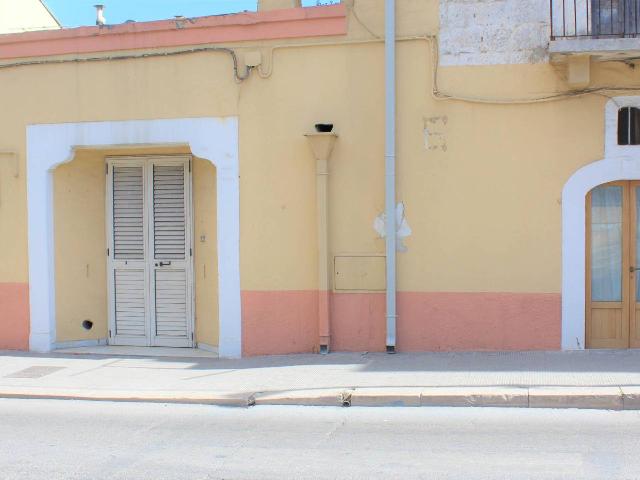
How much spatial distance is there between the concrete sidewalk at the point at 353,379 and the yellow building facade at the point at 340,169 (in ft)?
1.67

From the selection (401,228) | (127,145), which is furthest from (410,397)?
(127,145)

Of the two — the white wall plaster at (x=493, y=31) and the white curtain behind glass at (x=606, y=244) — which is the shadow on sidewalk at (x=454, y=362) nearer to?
the white curtain behind glass at (x=606, y=244)

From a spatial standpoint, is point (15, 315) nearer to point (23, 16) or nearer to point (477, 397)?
point (23, 16)

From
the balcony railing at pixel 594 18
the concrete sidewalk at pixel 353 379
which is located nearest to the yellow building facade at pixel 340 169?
the balcony railing at pixel 594 18

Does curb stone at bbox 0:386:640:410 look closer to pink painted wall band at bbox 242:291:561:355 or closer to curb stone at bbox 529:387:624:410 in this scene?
curb stone at bbox 529:387:624:410

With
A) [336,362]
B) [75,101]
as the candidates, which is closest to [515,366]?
[336,362]

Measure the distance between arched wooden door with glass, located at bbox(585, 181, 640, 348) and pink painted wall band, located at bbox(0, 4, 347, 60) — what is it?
152 inches

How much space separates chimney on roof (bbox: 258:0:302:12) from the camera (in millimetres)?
10086

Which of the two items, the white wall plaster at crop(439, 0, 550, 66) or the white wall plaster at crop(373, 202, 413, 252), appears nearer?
the white wall plaster at crop(439, 0, 550, 66)

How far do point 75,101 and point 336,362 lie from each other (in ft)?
16.5

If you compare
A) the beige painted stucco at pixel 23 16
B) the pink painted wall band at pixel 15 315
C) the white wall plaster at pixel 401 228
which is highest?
the beige painted stucco at pixel 23 16

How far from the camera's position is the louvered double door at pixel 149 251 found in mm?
10969

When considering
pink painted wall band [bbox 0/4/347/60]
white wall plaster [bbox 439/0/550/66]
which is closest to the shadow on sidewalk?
white wall plaster [bbox 439/0/550/66]

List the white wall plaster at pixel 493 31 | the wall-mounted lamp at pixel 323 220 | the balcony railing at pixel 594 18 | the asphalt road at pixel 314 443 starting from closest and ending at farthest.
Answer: the asphalt road at pixel 314 443 → the balcony railing at pixel 594 18 → the white wall plaster at pixel 493 31 → the wall-mounted lamp at pixel 323 220
